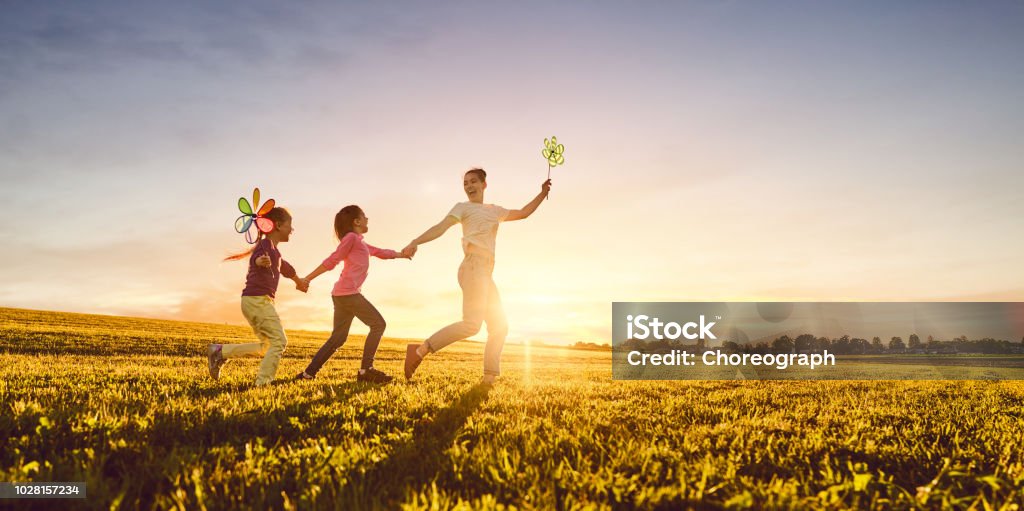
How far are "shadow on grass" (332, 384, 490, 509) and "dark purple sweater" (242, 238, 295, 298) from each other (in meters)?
4.11

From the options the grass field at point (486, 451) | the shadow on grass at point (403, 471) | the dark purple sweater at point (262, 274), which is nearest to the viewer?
the shadow on grass at point (403, 471)

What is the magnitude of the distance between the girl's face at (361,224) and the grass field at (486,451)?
9.38 feet

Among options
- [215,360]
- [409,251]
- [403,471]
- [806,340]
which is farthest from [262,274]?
[806,340]

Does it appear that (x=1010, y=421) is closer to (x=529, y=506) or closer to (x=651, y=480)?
(x=651, y=480)

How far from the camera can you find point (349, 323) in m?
8.45

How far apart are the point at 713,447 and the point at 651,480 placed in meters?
1.13

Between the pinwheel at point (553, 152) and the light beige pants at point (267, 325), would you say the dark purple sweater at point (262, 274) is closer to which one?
the light beige pants at point (267, 325)

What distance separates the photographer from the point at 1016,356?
4809 cm

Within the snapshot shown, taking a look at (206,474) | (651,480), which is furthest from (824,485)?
(206,474)

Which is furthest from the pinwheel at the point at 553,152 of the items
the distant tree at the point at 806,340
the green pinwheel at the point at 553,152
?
the distant tree at the point at 806,340

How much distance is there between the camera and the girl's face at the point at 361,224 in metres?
8.48

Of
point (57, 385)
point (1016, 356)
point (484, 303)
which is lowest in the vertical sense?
point (1016, 356)

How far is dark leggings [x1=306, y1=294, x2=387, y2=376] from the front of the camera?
828cm

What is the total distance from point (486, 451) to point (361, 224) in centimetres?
574
